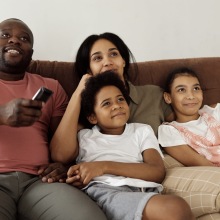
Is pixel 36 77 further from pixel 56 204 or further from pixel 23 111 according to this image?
pixel 56 204

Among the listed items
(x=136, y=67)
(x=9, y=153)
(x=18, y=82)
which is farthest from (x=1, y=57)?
(x=136, y=67)

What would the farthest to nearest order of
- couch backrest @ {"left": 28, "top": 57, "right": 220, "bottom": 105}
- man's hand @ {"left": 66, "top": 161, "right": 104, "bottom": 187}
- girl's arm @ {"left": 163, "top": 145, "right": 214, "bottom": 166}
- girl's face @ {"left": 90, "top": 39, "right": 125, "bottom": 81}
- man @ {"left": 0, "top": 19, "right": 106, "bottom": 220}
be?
1. couch backrest @ {"left": 28, "top": 57, "right": 220, "bottom": 105}
2. girl's face @ {"left": 90, "top": 39, "right": 125, "bottom": 81}
3. girl's arm @ {"left": 163, "top": 145, "right": 214, "bottom": 166}
4. man's hand @ {"left": 66, "top": 161, "right": 104, "bottom": 187}
5. man @ {"left": 0, "top": 19, "right": 106, "bottom": 220}

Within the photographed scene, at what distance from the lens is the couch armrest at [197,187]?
989mm

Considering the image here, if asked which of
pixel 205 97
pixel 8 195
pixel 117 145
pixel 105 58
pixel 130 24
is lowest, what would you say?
pixel 8 195

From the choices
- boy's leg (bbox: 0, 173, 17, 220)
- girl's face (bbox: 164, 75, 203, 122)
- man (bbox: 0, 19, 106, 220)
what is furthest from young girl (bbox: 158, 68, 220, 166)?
boy's leg (bbox: 0, 173, 17, 220)

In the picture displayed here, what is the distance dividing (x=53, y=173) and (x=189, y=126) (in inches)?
28.0

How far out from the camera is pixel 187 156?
134 cm

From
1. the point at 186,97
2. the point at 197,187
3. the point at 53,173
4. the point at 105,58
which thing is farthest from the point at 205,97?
the point at 53,173

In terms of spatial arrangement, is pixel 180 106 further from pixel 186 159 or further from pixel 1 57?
pixel 1 57

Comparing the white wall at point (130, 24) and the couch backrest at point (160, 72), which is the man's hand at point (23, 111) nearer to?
the couch backrest at point (160, 72)

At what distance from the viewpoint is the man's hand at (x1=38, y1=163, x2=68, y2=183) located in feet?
3.62

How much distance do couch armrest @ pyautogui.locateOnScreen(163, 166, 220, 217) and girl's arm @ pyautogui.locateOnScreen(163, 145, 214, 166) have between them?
0.50 ft

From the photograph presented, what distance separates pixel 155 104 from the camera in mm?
1524

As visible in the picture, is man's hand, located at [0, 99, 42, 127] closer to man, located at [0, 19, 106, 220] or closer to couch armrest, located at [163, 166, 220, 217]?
man, located at [0, 19, 106, 220]
